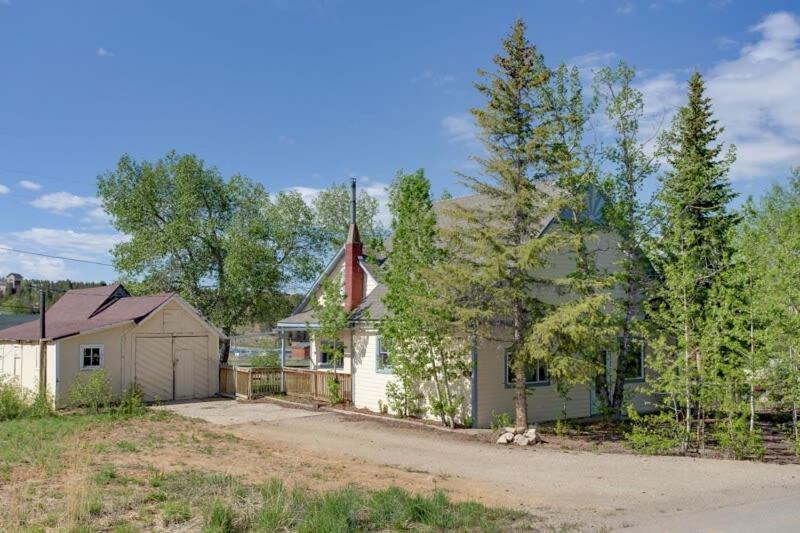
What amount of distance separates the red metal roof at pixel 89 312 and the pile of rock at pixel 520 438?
1553 cm

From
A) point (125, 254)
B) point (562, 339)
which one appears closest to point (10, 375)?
point (125, 254)

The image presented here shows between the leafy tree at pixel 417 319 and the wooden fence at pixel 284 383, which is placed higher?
the leafy tree at pixel 417 319

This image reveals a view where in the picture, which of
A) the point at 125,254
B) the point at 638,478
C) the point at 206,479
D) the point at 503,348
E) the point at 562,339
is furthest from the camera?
the point at 125,254

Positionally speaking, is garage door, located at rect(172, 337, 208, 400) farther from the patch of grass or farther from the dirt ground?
the patch of grass

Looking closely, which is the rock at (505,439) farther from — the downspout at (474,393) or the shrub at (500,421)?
the downspout at (474,393)

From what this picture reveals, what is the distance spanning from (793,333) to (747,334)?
89 centimetres

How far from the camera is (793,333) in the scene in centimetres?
1412

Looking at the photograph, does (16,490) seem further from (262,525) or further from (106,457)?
(262,525)

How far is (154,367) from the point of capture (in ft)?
83.7

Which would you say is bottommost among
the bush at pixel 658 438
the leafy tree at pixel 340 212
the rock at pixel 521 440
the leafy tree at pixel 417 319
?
the rock at pixel 521 440

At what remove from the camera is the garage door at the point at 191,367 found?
86.1ft

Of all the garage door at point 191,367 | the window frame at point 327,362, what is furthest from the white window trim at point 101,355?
the window frame at point 327,362

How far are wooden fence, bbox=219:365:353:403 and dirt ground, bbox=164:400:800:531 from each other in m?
4.43

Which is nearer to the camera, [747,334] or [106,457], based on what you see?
[106,457]
